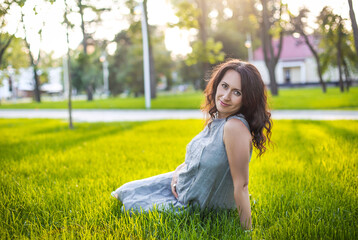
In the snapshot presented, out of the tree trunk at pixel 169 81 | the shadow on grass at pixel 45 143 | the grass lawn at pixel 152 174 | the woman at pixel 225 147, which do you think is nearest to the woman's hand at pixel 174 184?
the woman at pixel 225 147

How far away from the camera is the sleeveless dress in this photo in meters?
2.34

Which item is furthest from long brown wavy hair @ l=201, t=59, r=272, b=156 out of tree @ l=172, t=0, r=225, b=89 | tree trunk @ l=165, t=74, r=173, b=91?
tree trunk @ l=165, t=74, r=173, b=91

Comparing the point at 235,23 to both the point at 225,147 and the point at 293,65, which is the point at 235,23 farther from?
the point at 225,147

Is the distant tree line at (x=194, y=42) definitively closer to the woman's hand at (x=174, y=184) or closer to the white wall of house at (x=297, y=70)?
the woman's hand at (x=174, y=184)

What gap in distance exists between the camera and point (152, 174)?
4004 mm

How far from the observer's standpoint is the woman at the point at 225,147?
2180mm

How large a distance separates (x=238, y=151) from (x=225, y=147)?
158mm

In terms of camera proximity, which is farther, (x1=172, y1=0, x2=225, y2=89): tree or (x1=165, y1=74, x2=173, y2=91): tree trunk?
(x1=165, y1=74, x2=173, y2=91): tree trunk

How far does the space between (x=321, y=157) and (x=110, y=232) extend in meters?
3.45

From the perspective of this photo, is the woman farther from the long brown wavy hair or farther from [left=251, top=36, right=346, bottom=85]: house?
[left=251, top=36, right=346, bottom=85]: house

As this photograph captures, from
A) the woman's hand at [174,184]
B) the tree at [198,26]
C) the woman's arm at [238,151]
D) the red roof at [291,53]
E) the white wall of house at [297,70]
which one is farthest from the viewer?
the red roof at [291,53]

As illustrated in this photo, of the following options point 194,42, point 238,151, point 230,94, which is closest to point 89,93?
point 194,42

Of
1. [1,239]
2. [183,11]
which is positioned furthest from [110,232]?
[183,11]

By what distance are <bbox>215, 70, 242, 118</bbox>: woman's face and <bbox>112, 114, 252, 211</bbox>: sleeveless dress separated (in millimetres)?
81
